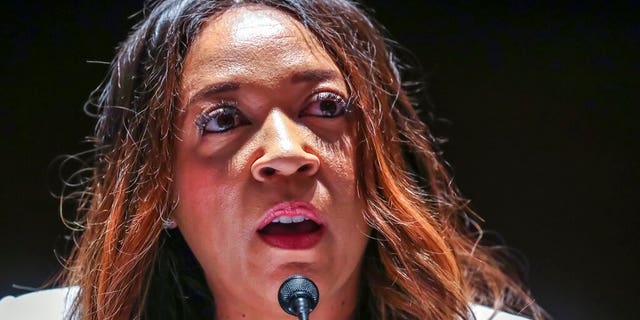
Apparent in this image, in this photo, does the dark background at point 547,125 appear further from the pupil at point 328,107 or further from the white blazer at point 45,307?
the pupil at point 328,107

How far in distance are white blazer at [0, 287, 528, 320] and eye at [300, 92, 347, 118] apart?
1.33ft

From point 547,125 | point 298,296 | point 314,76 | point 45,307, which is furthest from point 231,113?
point 547,125

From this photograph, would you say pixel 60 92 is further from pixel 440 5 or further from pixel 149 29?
pixel 440 5

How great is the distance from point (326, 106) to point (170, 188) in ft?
0.77

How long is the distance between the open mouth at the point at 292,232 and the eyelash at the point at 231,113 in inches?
5.4

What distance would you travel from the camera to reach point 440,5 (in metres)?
1.48

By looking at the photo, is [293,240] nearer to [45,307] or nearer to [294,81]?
[294,81]

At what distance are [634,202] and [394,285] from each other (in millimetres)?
542

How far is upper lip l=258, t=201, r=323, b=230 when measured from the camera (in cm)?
100

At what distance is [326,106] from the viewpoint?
1080mm

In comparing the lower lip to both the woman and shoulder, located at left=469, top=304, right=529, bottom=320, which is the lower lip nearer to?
the woman

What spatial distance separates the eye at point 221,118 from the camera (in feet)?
3.43

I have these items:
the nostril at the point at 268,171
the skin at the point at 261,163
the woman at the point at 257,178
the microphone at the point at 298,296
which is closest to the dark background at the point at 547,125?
the woman at the point at 257,178

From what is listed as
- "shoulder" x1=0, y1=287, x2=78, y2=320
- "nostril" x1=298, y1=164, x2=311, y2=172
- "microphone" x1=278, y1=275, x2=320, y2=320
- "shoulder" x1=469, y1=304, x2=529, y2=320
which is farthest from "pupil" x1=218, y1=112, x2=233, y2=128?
"shoulder" x1=469, y1=304, x2=529, y2=320
